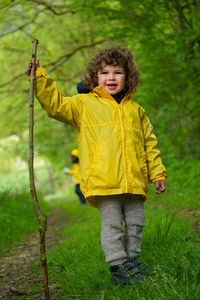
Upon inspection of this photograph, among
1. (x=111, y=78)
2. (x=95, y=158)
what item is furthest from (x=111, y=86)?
(x=95, y=158)

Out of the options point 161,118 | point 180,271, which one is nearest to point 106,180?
point 180,271

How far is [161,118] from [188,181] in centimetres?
222

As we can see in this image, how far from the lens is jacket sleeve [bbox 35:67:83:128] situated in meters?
2.23

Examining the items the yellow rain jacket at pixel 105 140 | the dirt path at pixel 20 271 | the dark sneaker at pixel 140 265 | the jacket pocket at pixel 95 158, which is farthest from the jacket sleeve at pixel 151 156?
the dirt path at pixel 20 271

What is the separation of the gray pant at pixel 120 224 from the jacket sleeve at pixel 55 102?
25.1 inches

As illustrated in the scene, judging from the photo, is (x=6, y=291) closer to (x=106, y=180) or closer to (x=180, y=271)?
(x=106, y=180)

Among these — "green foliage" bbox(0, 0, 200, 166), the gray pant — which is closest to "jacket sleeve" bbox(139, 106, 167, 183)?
the gray pant

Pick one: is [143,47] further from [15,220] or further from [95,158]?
[95,158]

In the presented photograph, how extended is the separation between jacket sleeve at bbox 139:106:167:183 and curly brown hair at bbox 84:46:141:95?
0.83ft

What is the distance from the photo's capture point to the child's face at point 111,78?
2.73m

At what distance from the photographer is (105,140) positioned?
251 centimetres

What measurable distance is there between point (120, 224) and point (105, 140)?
620mm

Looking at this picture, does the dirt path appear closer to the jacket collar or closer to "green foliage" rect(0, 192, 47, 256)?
"green foliage" rect(0, 192, 47, 256)

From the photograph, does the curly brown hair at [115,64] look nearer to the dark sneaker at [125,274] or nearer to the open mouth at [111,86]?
the open mouth at [111,86]
